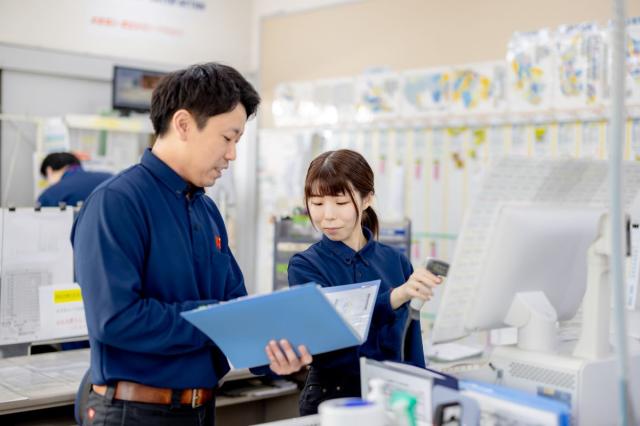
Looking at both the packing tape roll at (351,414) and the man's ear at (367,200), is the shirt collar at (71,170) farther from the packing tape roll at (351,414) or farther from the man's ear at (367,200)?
the packing tape roll at (351,414)

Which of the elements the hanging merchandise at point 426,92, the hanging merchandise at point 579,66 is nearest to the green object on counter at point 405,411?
the hanging merchandise at point 579,66

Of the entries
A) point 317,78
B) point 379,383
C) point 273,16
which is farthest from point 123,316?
point 273,16

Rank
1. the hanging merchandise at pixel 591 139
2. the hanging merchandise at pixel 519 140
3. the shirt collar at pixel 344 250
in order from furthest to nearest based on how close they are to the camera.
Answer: the hanging merchandise at pixel 519 140 → the hanging merchandise at pixel 591 139 → the shirt collar at pixel 344 250

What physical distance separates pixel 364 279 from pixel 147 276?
2.07ft

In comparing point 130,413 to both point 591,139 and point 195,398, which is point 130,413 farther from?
point 591,139

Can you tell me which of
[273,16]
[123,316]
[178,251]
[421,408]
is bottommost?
[421,408]

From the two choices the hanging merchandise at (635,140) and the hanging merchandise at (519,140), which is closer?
the hanging merchandise at (635,140)

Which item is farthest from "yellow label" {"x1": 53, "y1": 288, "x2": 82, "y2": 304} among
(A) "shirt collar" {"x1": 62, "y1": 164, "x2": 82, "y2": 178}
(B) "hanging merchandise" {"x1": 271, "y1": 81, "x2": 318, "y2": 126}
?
(B) "hanging merchandise" {"x1": 271, "y1": 81, "x2": 318, "y2": 126}

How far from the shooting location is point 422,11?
5.27 m

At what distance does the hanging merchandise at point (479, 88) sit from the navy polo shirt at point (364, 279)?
281 cm

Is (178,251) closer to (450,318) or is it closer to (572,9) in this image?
(450,318)

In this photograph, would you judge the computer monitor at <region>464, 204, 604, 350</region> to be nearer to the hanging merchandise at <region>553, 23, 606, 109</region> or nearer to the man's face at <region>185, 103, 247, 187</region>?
the man's face at <region>185, 103, 247, 187</region>

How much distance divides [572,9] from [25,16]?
11.9ft

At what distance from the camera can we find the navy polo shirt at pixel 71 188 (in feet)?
15.4
